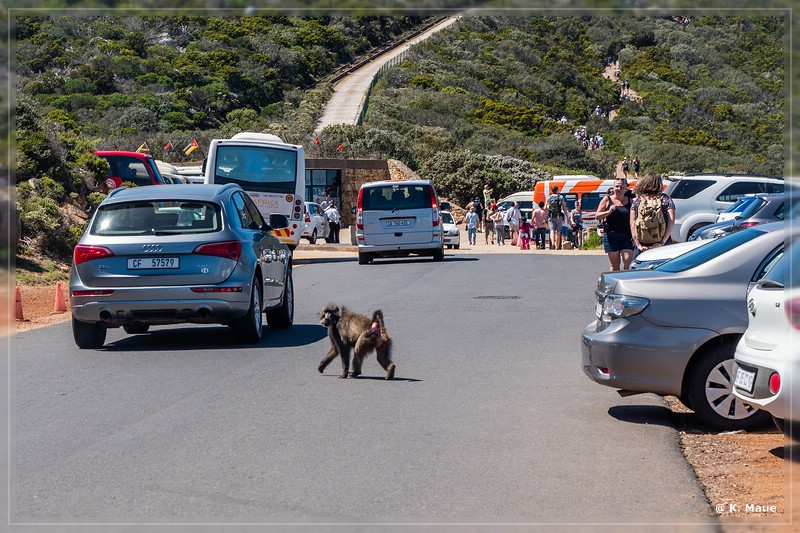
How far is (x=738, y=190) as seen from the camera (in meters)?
27.3

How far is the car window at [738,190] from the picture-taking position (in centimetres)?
2712

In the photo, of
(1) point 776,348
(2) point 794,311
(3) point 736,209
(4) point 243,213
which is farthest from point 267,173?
(2) point 794,311

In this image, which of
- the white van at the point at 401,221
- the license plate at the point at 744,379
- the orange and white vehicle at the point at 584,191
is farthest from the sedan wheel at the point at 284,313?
the orange and white vehicle at the point at 584,191

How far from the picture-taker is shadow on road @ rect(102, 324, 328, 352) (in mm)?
12523

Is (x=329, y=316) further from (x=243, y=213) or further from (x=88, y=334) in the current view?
(x=88, y=334)

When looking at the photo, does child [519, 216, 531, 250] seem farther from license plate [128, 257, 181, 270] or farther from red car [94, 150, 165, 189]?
license plate [128, 257, 181, 270]

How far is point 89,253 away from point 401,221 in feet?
50.9

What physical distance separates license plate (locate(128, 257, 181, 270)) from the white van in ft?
50.1

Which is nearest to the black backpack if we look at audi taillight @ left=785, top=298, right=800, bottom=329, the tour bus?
the tour bus

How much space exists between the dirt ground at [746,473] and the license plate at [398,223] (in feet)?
59.5

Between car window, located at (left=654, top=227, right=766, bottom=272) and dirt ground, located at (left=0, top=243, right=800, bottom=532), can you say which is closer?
dirt ground, located at (left=0, top=243, right=800, bottom=532)

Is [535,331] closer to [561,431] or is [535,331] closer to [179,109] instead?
[561,431]

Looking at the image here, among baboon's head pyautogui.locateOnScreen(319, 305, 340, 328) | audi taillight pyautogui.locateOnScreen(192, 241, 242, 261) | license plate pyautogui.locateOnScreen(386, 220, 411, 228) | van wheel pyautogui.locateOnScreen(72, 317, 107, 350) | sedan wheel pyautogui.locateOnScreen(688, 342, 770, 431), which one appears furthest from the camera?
license plate pyautogui.locateOnScreen(386, 220, 411, 228)

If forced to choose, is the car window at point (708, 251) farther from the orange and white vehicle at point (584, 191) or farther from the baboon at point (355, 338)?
the orange and white vehicle at point (584, 191)
